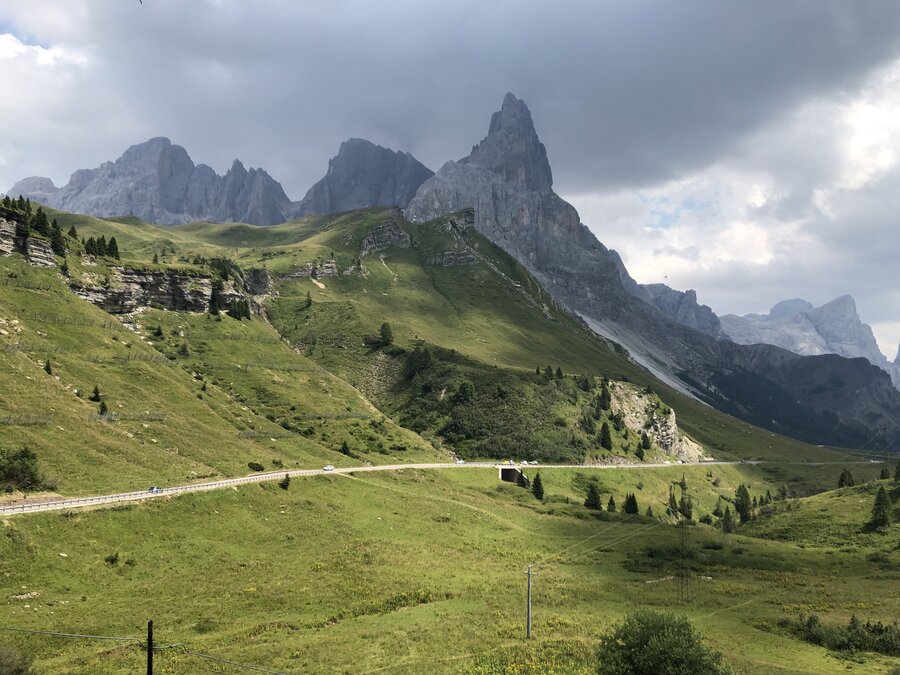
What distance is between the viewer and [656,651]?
4019cm

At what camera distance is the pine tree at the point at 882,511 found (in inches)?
4092

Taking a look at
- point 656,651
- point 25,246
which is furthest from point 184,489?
point 25,246

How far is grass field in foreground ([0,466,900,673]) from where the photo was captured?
45.6 meters

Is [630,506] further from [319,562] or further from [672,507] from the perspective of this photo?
[319,562]

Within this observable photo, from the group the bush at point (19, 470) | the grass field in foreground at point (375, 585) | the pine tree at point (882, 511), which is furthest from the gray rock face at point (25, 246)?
the pine tree at point (882, 511)

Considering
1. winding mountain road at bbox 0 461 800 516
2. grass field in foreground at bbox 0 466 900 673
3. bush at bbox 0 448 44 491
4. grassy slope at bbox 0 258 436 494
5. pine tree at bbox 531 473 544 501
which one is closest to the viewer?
grass field in foreground at bbox 0 466 900 673

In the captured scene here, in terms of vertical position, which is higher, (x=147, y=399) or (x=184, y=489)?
(x=147, y=399)

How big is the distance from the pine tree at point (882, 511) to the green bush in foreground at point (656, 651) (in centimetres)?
8632

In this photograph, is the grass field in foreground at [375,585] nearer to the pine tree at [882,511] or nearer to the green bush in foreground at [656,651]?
the green bush in foreground at [656,651]

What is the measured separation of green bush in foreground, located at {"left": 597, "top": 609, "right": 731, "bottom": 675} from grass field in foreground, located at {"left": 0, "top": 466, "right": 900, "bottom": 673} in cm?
425

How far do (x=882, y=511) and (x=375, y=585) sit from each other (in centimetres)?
10217

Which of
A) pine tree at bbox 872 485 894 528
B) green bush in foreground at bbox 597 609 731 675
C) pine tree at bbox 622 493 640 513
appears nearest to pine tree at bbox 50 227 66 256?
pine tree at bbox 622 493 640 513

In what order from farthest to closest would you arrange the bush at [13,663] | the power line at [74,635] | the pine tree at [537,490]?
the pine tree at [537,490] → the power line at [74,635] → the bush at [13,663]

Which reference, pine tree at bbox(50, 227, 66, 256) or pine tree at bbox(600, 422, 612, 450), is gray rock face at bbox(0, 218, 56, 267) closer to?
pine tree at bbox(50, 227, 66, 256)
